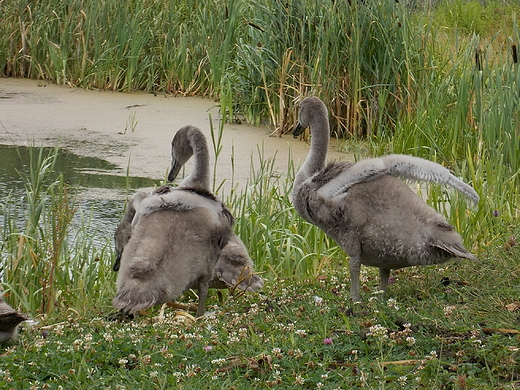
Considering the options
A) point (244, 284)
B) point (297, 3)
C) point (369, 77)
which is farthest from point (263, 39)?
point (244, 284)

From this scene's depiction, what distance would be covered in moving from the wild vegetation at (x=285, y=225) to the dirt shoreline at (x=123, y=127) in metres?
0.29

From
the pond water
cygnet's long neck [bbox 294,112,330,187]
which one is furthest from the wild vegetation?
cygnet's long neck [bbox 294,112,330,187]

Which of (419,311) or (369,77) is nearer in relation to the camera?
(419,311)

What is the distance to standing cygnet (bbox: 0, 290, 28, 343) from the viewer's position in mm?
4012

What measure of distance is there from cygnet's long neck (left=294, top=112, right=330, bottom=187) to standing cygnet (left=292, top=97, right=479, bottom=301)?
16cm

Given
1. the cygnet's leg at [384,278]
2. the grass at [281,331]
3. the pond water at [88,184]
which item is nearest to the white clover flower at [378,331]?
the grass at [281,331]

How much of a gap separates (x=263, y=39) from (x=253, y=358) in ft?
21.4

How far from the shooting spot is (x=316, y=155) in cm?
543

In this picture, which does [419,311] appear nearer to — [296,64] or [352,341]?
[352,341]

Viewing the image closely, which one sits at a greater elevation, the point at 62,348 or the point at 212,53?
the point at 212,53

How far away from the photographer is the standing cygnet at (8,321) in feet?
13.2

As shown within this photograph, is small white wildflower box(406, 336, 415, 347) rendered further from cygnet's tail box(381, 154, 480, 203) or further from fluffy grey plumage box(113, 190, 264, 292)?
fluffy grey plumage box(113, 190, 264, 292)

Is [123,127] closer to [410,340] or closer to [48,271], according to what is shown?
[48,271]

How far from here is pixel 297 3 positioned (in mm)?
9180
